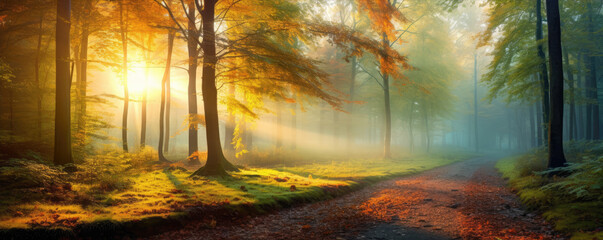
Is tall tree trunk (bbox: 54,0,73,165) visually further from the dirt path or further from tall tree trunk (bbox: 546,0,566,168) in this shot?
tall tree trunk (bbox: 546,0,566,168)

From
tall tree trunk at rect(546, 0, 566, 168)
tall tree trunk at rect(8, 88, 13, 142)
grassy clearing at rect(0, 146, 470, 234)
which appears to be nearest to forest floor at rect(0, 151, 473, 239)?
grassy clearing at rect(0, 146, 470, 234)

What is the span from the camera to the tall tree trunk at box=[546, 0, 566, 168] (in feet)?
38.3

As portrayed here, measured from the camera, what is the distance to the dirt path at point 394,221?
6.15 m

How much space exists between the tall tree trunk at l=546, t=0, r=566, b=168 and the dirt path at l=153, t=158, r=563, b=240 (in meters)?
3.42

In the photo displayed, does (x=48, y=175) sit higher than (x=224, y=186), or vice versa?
(x=48, y=175)

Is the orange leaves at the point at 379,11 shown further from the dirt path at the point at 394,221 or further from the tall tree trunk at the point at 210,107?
the dirt path at the point at 394,221

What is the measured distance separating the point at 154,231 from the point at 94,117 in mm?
10145

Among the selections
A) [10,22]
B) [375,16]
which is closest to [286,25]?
[375,16]

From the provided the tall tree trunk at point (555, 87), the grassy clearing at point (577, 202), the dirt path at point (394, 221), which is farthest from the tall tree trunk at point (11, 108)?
the tall tree trunk at point (555, 87)

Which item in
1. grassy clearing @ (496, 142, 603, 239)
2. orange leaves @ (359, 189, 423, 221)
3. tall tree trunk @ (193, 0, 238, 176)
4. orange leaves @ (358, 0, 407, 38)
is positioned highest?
orange leaves @ (358, 0, 407, 38)

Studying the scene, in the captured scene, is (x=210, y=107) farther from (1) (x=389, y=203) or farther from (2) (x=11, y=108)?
(2) (x=11, y=108)

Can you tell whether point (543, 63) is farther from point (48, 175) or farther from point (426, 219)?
point (48, 175)

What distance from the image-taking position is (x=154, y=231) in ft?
19.6

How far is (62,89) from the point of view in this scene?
9500 millimetres
